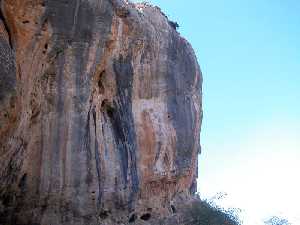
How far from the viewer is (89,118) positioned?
17453mm

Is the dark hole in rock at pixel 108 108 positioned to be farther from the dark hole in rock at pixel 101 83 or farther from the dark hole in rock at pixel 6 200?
the dark hole in rock at pixel 6 200

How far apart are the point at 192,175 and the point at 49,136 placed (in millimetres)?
8022

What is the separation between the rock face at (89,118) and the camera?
15.5 metres

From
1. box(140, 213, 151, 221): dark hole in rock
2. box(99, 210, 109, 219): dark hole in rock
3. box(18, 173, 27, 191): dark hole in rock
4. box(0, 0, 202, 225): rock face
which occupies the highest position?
box(0, 0, 202, 225): rock face

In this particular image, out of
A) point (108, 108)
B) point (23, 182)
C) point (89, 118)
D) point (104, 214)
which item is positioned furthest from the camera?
point (108, 108)

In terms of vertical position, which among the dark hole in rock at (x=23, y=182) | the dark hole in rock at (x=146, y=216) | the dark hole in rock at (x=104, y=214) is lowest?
the dark hole in rock at (x=104, y=214)

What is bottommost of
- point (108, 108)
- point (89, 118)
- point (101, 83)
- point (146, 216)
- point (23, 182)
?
point (146, 216)

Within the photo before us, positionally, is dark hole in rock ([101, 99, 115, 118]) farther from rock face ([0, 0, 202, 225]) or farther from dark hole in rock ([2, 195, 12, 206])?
dark hole in rock ([2, 195, 12, 206])

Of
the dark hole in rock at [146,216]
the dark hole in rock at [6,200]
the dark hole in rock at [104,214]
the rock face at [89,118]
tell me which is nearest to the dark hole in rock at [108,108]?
the rock face at [89,118]

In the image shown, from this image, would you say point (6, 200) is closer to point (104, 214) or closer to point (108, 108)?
point (104, 214)

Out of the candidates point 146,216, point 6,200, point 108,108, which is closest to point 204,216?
point 146,216

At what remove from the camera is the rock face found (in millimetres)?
15531

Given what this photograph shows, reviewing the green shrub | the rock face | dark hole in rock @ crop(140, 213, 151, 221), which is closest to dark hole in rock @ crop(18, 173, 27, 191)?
the rock face

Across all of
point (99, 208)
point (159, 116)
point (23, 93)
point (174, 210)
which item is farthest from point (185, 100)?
point (23, 93)
